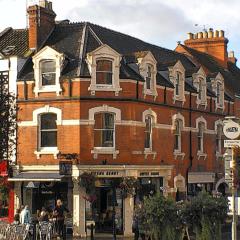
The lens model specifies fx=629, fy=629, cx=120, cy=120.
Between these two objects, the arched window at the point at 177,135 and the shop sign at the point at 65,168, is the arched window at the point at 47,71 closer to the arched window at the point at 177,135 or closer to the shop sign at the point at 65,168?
the shop sign at the point at 65,168

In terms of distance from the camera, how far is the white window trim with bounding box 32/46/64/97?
31172mm

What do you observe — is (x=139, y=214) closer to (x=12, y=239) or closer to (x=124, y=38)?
(x=12, y=239)

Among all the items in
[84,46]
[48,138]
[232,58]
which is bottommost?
[48,138]

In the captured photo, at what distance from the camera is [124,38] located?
38500 mm

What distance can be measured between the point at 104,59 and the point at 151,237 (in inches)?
498

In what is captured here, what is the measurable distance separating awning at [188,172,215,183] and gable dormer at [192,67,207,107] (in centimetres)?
424

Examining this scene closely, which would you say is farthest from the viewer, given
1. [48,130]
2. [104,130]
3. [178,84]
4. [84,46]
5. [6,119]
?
[178,84]

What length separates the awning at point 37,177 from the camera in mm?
30153

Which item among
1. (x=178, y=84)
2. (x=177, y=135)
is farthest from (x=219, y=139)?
(x=178, y=84)

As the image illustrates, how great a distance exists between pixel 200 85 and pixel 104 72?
9411mm

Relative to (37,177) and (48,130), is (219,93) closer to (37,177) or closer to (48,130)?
(48,130)

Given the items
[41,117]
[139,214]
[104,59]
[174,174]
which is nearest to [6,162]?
[41,117]

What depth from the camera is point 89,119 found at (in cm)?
3073

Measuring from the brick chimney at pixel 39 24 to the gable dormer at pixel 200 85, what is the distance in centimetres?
951
